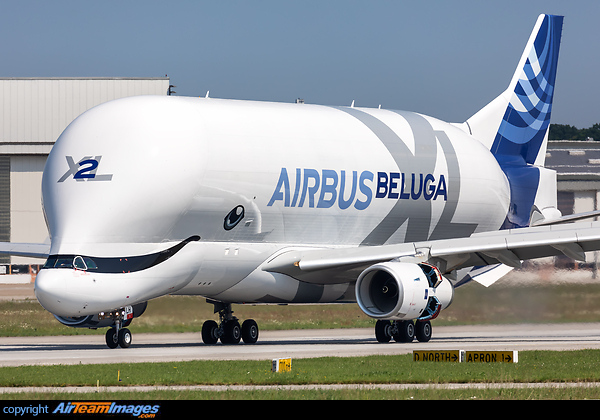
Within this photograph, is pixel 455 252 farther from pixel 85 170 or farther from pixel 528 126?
pixel 528 126

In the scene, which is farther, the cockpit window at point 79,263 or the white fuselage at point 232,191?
the white fuselage at point 232,191

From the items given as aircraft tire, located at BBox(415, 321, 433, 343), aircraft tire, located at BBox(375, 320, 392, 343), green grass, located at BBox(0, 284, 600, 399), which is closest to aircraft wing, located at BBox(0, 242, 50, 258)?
green grass, located at BBox(0, 284, 600, 399)

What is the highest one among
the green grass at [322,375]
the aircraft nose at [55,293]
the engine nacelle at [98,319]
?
the aircraft nose at [55,293]

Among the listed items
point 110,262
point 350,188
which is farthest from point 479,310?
point 110,262

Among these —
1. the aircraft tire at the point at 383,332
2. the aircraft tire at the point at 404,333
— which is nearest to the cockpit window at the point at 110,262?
the aircraft tire at the point at 383,332

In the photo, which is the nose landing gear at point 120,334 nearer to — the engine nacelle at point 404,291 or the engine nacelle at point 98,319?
the engine nacelle at point 98,319

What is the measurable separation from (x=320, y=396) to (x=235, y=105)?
13933mm

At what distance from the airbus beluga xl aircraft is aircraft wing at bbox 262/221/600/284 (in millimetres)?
39

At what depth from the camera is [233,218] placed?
24891 mm

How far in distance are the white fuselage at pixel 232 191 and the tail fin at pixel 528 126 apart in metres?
3.26

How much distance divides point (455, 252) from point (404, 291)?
2244 millimetres

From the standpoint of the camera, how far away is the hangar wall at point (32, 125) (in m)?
62.1

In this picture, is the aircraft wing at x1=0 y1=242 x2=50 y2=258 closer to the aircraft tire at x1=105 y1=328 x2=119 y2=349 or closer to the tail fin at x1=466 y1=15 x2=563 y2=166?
the aircraft tire at x1=105 y1=328 x2=119 y2=349

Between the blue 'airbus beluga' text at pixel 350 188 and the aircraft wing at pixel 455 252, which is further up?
the blue 'airbus beluga' text at pixel 350 188
